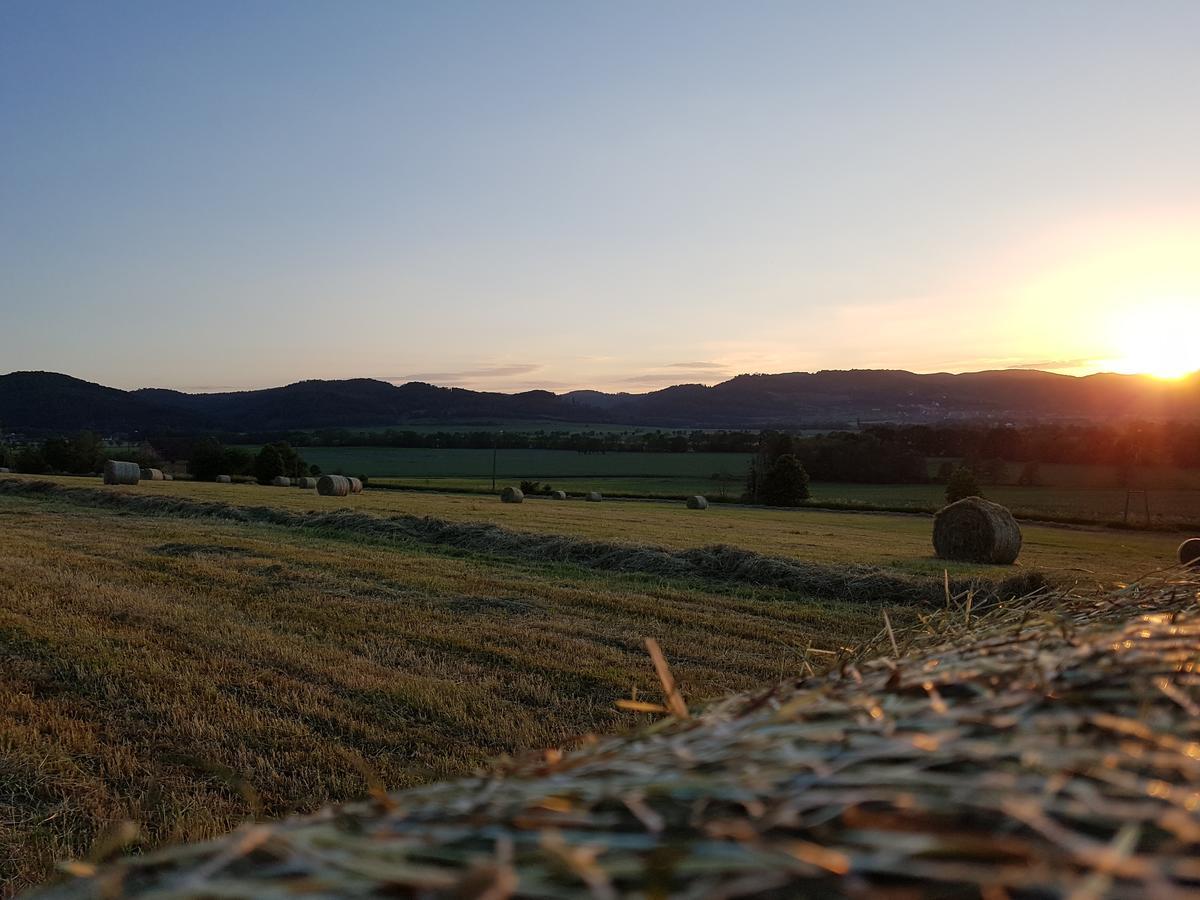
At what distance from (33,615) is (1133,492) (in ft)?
206

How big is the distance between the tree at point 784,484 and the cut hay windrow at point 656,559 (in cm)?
4098

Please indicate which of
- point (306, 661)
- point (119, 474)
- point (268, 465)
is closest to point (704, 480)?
point (268, 465)

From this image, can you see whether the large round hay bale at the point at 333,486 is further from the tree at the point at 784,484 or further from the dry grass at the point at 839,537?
the tree at the point at 784,484

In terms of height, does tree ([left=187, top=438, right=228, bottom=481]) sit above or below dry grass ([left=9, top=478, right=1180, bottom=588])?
above

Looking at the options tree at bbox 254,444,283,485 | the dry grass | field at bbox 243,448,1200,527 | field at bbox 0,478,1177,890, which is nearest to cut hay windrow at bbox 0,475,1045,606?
field at bbox 0,478,1177,890

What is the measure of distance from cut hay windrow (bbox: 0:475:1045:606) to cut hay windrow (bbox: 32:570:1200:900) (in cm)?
1172

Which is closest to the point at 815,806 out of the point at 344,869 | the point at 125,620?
the point at 344,869

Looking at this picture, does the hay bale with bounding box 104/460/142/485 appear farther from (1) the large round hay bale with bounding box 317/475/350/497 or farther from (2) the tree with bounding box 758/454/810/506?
(2) the tree with bounding box 758/454/810/506

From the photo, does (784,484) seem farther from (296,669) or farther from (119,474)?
(296,669)

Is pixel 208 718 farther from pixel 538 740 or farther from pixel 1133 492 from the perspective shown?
pixel 1133 492

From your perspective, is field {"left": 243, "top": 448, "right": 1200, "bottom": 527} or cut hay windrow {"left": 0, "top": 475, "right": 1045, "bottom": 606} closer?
cut hay windrow {"left": 0, "top": 475, "right": 1045, "bottom": 606}

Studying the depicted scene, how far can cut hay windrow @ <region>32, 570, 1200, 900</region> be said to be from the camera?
1247 mm

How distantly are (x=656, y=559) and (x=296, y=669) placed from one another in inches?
443

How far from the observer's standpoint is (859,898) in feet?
3.99
